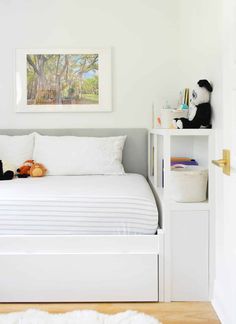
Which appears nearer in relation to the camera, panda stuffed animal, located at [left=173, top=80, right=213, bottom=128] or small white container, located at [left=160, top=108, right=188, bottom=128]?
panda stuffed animal, located at [left=173, top=80, right=213, bottom=128]

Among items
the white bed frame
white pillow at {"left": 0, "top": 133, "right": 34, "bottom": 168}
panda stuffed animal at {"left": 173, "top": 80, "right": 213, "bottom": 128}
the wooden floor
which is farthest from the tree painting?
the wooden floor

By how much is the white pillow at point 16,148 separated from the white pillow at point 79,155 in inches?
2.6

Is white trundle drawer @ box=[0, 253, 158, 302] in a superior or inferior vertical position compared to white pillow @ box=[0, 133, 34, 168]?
inferior

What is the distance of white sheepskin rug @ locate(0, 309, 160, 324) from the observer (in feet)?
6.23

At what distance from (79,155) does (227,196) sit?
63.0 inches

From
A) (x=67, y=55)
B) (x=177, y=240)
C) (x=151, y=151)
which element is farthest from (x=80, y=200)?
(x=67, y=55)

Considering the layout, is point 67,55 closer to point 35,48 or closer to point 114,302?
point 35,48

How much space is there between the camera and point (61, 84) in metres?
3.54

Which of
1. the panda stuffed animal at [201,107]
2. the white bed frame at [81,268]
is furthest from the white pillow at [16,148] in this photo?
the panda stuffed animal at [201,107]

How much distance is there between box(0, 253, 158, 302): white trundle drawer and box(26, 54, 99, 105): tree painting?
174 centimetres

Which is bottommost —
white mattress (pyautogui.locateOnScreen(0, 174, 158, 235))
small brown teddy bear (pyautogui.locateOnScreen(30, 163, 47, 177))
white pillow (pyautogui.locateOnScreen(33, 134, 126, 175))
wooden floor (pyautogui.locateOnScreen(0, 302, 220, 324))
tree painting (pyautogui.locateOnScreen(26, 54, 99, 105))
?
wooden floor (pyautogui.locateOnScreen(0, 302, 220, 324))

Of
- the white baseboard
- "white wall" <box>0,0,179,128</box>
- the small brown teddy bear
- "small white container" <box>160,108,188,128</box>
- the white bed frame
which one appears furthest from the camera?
"white wall" <box>0,0,179,128</box>

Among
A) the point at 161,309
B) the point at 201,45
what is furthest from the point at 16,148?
the point at 161,309

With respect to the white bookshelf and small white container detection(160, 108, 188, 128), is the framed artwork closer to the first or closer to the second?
small white container detection(160, 108, 188, 128)
